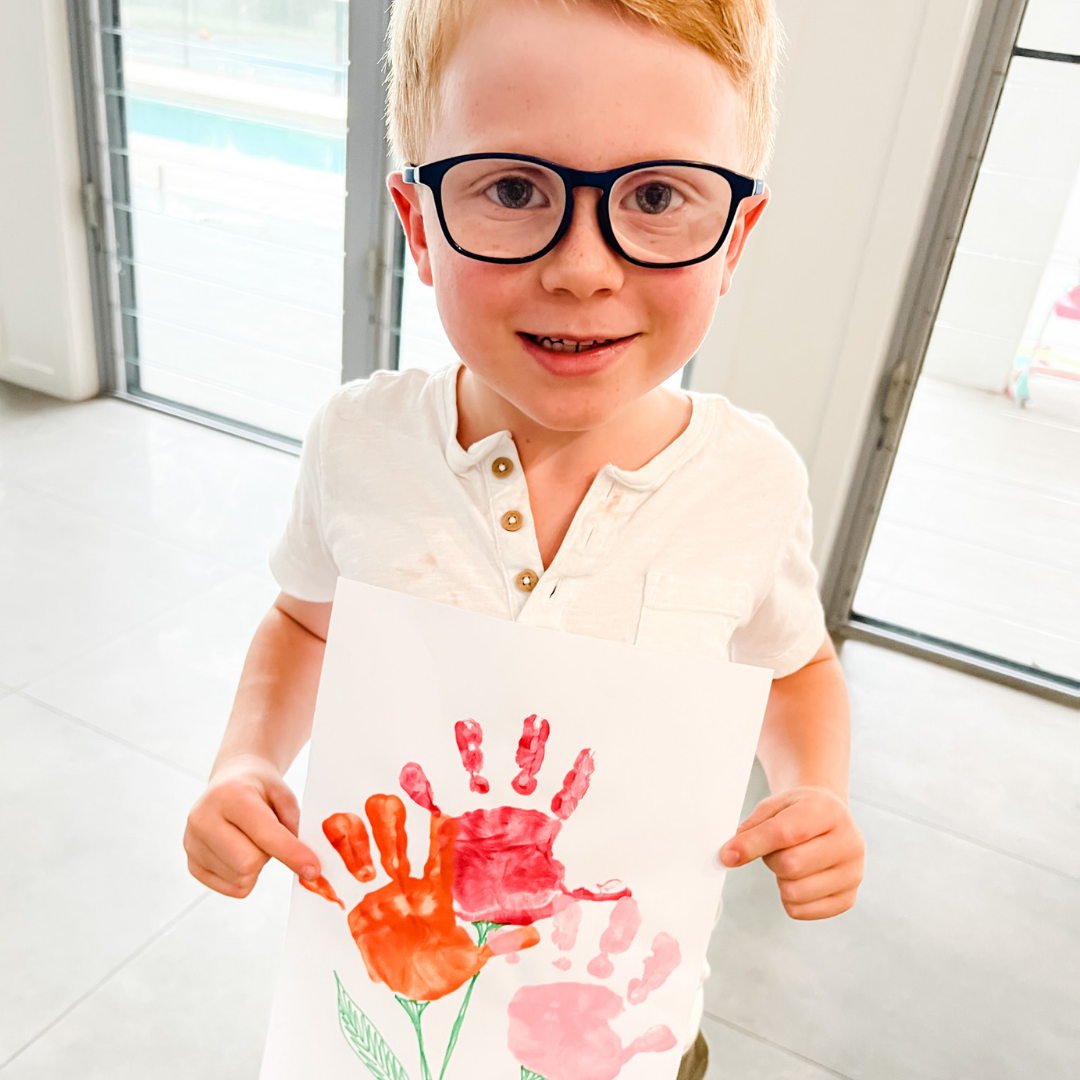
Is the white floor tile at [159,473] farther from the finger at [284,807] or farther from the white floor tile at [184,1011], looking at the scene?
the finger at [284,807]

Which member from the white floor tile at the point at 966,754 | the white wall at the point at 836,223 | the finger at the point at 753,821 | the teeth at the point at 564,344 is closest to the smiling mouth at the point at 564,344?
the teeth at the point at 564,344

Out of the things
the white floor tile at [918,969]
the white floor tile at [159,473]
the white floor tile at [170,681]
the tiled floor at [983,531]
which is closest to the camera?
the white floor tile at [918,969]

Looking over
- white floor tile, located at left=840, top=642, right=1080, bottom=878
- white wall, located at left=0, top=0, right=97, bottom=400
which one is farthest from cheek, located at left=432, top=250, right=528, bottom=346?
white wall, located at left=0, top=0, right=97, bottom=400

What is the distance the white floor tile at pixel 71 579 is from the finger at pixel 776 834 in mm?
1445

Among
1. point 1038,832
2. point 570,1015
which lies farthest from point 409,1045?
point 1038,832

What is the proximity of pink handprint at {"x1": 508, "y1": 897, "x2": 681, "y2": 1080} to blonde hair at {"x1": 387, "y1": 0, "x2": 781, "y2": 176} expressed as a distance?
0.45 meters

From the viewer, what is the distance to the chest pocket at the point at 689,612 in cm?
60

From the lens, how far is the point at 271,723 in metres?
0.69

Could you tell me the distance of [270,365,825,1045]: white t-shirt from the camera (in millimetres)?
598

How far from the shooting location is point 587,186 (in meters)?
0.48

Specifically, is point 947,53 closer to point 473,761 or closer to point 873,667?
point 873,667

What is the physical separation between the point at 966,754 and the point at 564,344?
4.79 ft

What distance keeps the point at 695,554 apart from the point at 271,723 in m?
0.32

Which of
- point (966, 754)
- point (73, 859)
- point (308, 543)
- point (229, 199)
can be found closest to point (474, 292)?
point (308, 543)
